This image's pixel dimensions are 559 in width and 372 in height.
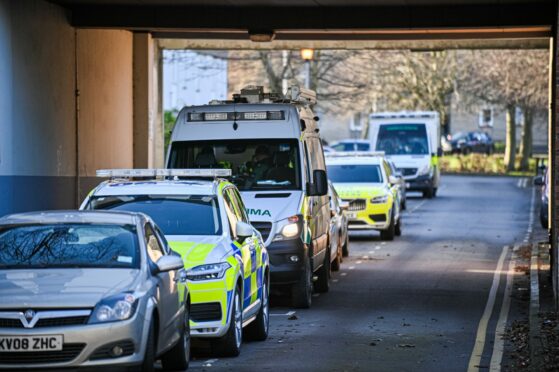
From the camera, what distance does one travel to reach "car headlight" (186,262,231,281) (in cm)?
1275

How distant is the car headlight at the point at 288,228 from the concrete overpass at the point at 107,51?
3504mm

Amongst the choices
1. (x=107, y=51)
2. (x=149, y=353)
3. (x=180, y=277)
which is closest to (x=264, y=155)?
(x=180, y=277)

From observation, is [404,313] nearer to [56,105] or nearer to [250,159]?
[250,159]

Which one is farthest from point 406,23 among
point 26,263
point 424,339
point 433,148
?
point 433,148

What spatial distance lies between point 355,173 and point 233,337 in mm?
18895

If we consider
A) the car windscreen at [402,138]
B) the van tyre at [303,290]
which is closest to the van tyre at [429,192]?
the car windscreen at [402,138]

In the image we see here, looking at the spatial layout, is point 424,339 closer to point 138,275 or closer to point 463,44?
point 138,275

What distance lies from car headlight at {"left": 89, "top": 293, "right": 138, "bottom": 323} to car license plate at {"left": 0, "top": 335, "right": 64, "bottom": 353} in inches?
11.9

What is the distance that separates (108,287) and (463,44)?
21573 mm

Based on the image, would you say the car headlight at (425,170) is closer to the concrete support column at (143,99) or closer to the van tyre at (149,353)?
the concrete support column at (143,99)

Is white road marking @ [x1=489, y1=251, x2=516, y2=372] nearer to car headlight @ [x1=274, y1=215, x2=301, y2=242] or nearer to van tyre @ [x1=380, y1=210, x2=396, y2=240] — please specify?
car headlight @ [x1=274, y1=215, x2=301, y2=242]

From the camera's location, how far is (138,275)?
10695 millimetres

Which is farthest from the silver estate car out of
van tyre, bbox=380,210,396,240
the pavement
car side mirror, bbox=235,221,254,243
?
van tyre, bbox=380,210,396,240

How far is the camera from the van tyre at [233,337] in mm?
12977
